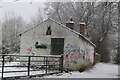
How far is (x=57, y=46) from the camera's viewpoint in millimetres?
20984

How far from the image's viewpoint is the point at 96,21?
4419 cm

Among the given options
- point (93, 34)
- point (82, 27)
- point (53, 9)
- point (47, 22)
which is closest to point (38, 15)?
point (53, 9)

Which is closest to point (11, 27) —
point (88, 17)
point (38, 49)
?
point (88, 17)

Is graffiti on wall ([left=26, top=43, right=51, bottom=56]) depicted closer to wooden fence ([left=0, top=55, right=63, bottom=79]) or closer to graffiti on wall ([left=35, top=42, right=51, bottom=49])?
graffiti on wall ([left=35, top=42, right=51, bottom=49])

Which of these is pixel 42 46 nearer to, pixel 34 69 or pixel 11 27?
pixel 34 69

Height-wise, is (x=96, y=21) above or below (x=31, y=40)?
above

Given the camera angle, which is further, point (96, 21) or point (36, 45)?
point (96, 21)

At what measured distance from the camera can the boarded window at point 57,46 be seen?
20.8 metres

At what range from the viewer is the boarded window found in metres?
20.8

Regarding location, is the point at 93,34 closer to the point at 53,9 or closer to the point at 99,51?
the point at 99,51

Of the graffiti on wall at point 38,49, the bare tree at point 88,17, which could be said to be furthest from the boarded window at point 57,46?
the bare tree at point 88,17

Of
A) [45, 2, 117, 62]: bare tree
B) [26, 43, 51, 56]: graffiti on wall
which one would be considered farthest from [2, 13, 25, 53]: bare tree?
[26, 43, 51, 56]: graffiti on wall

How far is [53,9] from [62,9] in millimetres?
2502

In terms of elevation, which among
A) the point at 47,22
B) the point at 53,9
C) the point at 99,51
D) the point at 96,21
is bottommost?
the point at 99,51
